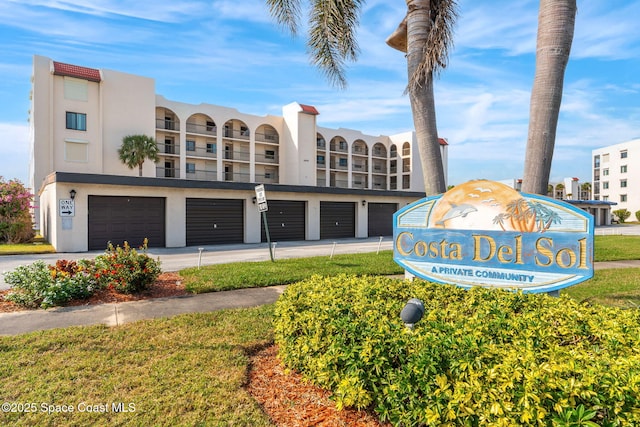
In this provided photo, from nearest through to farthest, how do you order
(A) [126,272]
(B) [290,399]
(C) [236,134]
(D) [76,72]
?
(B) [290,399], (A) [126,272], (D) [76,72], (C) [236,134]

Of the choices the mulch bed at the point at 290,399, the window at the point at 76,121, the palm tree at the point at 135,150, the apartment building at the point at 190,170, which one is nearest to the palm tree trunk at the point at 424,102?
the mulch bed at the point at 290,399

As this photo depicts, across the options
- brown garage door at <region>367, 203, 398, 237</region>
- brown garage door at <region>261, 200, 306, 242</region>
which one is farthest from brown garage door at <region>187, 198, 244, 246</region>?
brown garage door at <region>367, 203, 398, 237</region>

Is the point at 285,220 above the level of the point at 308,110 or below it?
below

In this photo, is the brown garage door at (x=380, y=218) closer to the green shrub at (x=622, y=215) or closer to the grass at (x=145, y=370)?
the grass at (x=145, y=370)

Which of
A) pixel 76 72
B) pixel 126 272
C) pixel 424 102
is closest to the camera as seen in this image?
pixel 424 102

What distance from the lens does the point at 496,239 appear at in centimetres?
557

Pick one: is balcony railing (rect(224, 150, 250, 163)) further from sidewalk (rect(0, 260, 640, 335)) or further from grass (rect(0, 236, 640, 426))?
grass (rect(0, 236, 640, 426))

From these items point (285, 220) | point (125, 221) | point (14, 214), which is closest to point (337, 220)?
point (285, 220)

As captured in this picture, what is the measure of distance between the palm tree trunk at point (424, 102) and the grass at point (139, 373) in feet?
13.5

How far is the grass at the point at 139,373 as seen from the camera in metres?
3.31

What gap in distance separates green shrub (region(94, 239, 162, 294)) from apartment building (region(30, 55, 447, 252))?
9.85 metres

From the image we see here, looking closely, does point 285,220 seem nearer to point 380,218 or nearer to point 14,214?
point 380,218

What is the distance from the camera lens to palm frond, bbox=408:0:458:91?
6.80 m

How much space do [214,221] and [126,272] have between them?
1301 cm
